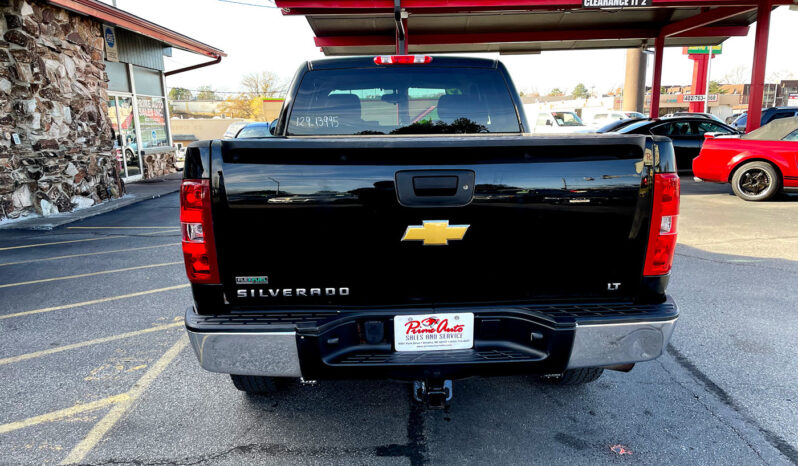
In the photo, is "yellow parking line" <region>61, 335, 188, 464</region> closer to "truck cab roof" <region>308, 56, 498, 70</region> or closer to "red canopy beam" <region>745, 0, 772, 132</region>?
"truck cab roof" <region>308, 56, 498, 70</region>

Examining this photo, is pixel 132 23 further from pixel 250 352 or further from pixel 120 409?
pixel 250 352

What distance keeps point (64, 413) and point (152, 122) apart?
1528cm

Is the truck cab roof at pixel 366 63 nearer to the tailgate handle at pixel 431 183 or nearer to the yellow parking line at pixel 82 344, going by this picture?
the tailgate handle at pixel 431 183

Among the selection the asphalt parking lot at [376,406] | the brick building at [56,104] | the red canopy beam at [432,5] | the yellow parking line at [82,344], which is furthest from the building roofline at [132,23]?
the yellow parking line at [82,344]

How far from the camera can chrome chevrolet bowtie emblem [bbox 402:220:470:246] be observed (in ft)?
7.09

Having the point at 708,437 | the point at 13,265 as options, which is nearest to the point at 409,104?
the point at 708,437

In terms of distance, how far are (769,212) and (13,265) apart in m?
11.3

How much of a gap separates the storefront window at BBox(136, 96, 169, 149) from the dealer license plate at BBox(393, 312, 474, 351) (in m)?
15.7

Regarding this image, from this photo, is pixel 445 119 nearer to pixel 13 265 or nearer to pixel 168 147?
pixel 13 265

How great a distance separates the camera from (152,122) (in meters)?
16.3

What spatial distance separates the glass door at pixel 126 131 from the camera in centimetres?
1405

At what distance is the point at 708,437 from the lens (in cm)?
261

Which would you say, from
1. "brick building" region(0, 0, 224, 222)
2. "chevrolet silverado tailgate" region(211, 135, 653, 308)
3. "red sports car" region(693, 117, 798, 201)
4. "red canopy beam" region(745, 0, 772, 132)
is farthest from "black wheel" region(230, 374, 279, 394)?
"red canopy beam" region(745, 0, 772, 132)

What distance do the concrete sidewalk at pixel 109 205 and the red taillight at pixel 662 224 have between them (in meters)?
9.30
